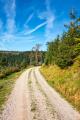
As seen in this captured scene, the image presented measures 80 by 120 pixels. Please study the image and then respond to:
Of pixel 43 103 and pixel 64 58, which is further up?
pixel 64 58

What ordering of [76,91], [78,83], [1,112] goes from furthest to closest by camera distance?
[78,83] → [76,91] → [1,112]

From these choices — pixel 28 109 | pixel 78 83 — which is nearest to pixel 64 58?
pixel 78 83

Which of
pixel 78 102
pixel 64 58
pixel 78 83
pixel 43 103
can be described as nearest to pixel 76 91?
pixel 78 83

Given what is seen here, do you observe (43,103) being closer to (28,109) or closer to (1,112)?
(28,109)

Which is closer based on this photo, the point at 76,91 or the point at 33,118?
the point at 33,118

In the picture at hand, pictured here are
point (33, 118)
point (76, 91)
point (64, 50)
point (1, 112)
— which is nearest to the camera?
point (33, 118)

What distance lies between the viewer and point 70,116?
1187 cm

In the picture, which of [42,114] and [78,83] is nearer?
[42,114]

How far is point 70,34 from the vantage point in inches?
1395

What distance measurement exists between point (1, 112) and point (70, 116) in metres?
4.61

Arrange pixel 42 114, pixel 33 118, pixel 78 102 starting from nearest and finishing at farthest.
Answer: pixel 33 118 < pixel 42 114 < pixel 78 102

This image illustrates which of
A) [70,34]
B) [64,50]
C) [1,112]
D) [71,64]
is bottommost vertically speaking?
[1,112]

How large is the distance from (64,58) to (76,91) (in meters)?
16.8

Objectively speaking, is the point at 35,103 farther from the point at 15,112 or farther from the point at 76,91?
the point at 76,91
